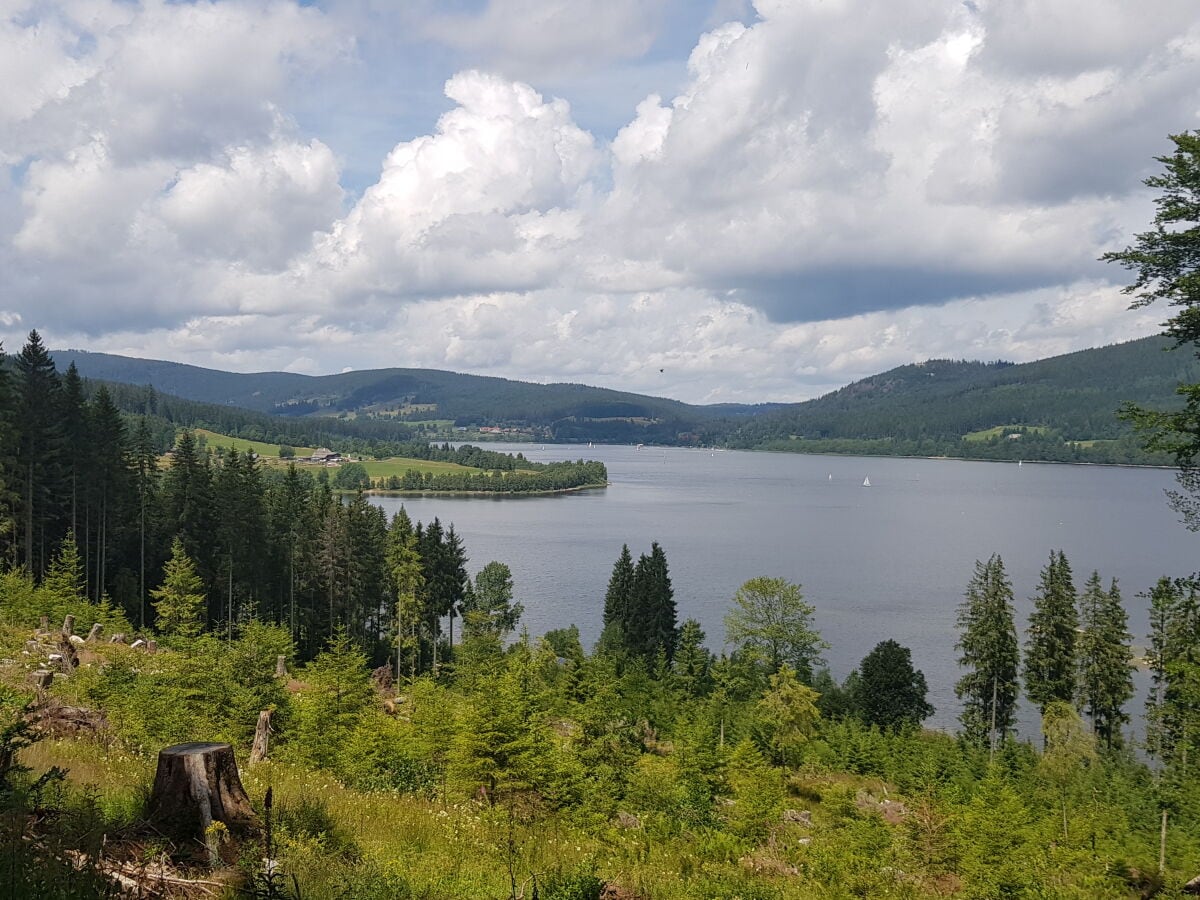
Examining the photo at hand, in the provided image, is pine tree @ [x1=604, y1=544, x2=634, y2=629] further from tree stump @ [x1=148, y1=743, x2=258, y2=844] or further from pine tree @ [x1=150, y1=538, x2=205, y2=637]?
tree stump @ [x1=148, y1=743, x2=258, y2=844]

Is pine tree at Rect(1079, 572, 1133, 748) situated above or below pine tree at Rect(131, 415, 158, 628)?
below

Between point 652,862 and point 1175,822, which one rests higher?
point 652,862

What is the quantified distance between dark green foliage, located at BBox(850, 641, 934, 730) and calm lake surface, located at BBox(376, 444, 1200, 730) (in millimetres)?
4098

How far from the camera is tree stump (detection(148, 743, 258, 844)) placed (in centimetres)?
739

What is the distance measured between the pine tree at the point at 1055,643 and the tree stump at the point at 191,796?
53.3m

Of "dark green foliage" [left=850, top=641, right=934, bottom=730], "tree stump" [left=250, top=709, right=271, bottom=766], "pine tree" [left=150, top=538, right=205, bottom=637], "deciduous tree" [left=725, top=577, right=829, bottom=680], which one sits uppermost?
"tree stump" [left=250, top=709, right=271, bottom=766]

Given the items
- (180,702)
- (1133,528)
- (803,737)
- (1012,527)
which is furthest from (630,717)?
(1133,528)

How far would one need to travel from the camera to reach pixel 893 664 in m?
55.5

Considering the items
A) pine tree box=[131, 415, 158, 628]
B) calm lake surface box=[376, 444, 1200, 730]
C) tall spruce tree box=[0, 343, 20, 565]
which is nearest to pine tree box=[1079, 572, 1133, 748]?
calm lake surface box=[376, 444, 1200, 730]

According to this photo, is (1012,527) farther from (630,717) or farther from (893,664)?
(630,717)

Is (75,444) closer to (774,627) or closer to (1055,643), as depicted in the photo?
(774,627)

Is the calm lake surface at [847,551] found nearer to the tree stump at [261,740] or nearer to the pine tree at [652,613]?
the pine tree at [652,613]

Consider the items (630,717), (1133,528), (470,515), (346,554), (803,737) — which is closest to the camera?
(630,717)

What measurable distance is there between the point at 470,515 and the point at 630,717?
137 meters
